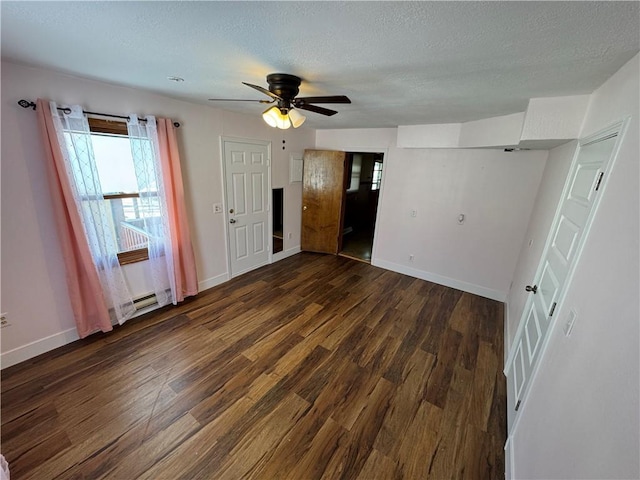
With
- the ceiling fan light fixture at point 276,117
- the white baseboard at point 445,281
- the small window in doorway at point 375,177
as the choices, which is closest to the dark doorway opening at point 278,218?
the white baseboard at point 445,281

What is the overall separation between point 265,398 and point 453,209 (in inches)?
133

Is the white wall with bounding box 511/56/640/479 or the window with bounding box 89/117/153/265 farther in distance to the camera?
the window with bounding box 89/117/153/265

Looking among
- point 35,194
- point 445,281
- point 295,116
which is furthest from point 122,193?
point 445,281

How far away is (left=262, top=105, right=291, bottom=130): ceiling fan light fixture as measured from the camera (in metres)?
1.80

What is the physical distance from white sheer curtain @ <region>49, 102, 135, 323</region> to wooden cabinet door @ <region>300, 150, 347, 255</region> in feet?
9.72

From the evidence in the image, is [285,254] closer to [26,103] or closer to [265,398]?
[265,398]

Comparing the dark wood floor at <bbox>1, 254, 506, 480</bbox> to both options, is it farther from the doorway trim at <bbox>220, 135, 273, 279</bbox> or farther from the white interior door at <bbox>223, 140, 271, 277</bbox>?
the white interior door at <bbox>223, 140, 271, 277</bbox>

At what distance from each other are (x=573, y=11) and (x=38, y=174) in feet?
10.9

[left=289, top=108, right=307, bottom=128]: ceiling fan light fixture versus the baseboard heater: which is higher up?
[left=289, top=108, right=307, bottom=128]: ceiling fan light fixture

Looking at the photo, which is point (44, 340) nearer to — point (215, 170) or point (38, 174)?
point (38, 174)

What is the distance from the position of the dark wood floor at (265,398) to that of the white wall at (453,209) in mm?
865

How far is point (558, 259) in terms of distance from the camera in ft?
5.56

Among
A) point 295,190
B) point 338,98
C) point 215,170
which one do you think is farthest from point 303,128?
point 338,98

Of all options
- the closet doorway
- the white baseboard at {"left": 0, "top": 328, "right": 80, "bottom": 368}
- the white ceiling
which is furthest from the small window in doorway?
the white baseboard at {"left": 0, "top": 328, "right": 80, "bottom": 368}
